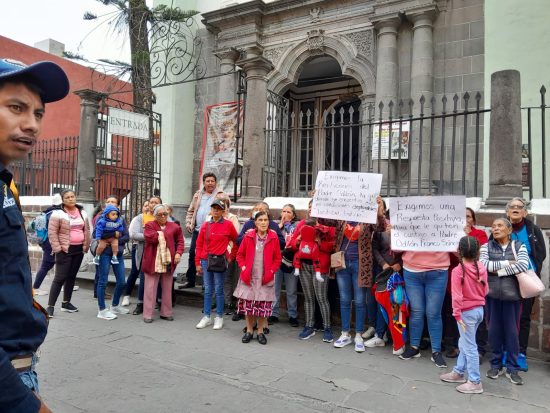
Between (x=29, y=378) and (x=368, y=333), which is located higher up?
(x=29, y=378)

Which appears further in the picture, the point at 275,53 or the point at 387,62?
the point at 275,53

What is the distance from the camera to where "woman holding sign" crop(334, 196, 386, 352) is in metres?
5.32

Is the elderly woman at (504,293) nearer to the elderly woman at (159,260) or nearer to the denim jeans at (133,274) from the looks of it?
the elderly woman at (159,260)

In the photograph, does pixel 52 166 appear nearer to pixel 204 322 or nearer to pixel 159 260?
pixel 159 260

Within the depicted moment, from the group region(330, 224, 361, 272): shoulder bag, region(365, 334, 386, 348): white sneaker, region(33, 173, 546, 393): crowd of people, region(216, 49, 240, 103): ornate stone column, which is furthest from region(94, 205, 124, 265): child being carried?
region(216, 49, 240, 103): ornate stone column

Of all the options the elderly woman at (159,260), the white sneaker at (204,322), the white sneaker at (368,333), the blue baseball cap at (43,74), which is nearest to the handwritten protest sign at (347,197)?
the white sneaker at (368,333)

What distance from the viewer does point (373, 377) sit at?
167 inches

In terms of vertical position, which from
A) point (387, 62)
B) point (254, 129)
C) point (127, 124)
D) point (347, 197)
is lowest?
point (347, 197)

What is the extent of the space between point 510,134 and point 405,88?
16.4 feet

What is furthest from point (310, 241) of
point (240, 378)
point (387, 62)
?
point (387, 62)

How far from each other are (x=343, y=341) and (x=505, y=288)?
6.54 feet

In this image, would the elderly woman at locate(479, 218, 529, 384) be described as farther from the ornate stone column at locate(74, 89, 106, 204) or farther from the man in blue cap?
the ornate stone column at locate(74, 89, 106, 204)

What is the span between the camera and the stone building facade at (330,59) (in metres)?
7.54

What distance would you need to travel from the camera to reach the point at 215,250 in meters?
6.05
